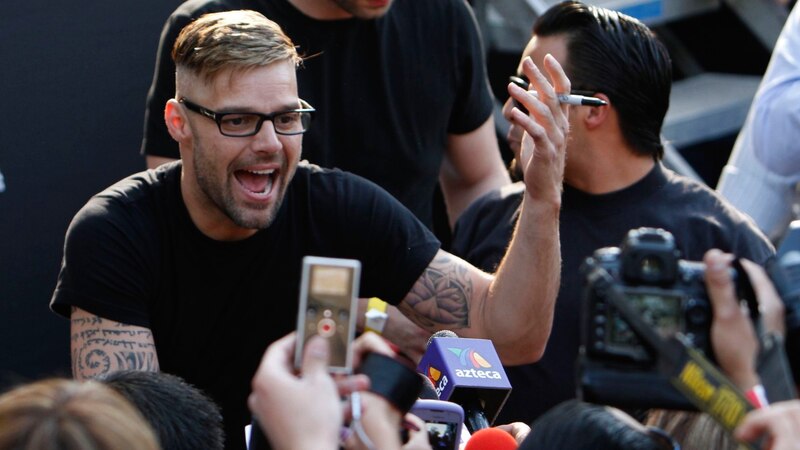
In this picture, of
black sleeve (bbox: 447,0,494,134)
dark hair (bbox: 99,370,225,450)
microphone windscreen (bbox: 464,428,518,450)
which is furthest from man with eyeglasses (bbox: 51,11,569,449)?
black sleeve (bbox: 447,0,494,134)

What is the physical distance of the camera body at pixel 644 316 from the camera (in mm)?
1719

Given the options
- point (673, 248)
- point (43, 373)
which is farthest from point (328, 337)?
point (43, 373)

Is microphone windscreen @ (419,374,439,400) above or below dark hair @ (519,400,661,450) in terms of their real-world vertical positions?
below

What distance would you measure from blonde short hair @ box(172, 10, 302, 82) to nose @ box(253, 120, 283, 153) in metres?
0.15

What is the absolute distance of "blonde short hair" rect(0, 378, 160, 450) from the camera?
1715mm

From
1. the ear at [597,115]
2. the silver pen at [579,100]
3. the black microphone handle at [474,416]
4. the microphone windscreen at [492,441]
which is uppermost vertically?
the silver pen at [579,100]

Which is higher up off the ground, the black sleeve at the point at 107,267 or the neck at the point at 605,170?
the black sleeve at the point at 107,267

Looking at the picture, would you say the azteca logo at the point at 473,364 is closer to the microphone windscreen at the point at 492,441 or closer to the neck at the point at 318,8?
the microphone windscreen at the point at 492,441

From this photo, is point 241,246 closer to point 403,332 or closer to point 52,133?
point 403,332

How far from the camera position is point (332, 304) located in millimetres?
1760

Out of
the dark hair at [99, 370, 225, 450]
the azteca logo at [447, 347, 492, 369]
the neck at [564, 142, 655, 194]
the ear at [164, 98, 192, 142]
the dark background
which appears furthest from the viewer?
the dark background

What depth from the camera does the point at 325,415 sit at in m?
1.68

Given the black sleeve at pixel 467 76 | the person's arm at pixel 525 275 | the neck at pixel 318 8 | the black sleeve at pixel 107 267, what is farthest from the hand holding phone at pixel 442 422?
the black sleeve at pixel 467 76

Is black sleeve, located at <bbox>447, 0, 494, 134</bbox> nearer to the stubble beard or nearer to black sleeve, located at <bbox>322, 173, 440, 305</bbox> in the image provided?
black sleeve, located at <bbox>322, 173, 440, 305</bbox>
